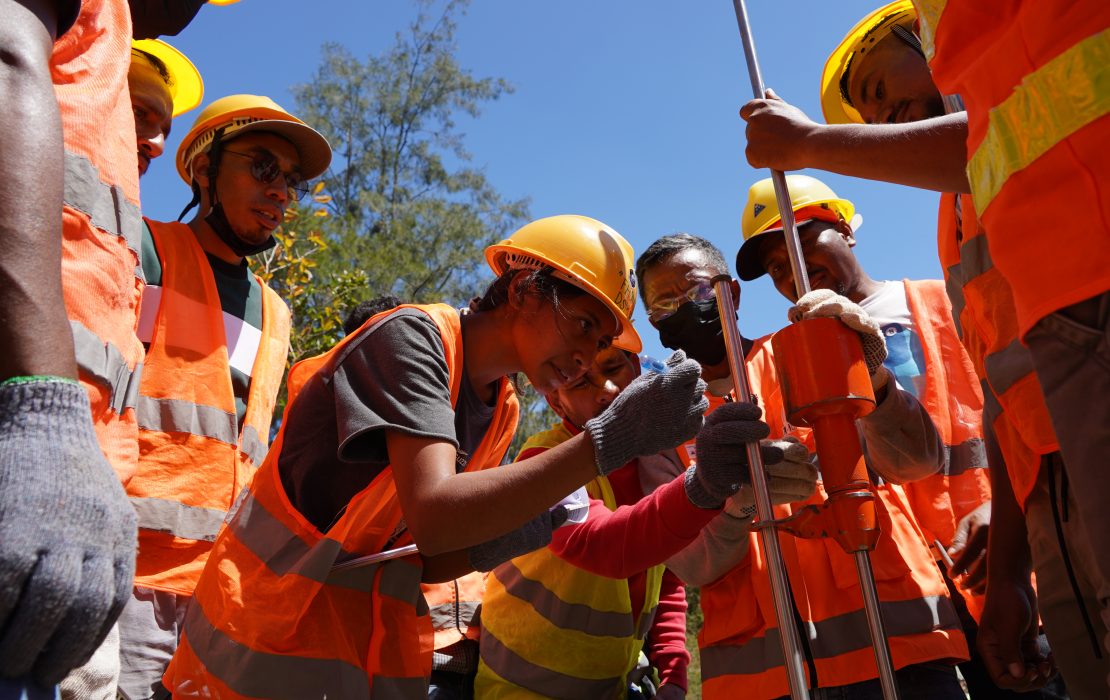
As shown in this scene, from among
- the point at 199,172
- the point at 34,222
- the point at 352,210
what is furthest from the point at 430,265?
the point at 34,222

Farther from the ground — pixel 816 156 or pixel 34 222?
pixel 816 156

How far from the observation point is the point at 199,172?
4.31 meters

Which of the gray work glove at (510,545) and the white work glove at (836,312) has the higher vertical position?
the white work glove at (836,312)

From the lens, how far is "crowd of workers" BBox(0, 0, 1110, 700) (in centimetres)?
142

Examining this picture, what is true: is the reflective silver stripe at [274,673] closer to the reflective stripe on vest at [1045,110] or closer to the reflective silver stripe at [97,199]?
the reflective silver stripe at [97,199]

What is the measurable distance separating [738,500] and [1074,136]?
178 cm

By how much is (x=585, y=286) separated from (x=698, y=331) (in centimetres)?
104

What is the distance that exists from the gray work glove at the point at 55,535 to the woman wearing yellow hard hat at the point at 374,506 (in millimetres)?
1113

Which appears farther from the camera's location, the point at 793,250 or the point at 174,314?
the point at 174,314

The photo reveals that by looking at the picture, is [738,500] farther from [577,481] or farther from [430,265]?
[430,265]

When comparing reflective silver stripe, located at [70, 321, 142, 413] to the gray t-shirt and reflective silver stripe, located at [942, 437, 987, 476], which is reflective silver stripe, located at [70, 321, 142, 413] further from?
reflective silver stripe, located at [942, 437, 987, 476]

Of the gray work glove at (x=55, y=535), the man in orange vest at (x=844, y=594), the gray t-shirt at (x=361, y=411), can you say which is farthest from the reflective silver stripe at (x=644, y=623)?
the gray work glove at (x=55, y=535)

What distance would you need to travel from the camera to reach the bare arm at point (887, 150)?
6.75ft

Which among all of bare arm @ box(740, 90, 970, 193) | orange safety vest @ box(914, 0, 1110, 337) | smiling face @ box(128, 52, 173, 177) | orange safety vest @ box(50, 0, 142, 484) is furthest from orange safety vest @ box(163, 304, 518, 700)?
smiling face @ box(128, 52, 173, 177)
